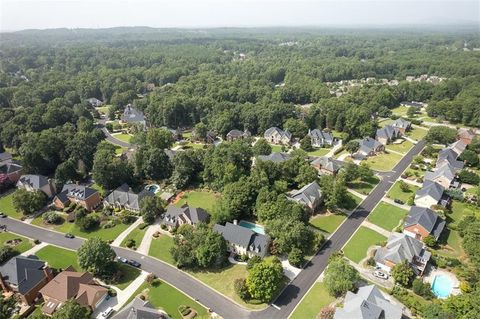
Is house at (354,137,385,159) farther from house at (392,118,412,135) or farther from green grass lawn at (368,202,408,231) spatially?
green grass lawn at (368,202,408,231)

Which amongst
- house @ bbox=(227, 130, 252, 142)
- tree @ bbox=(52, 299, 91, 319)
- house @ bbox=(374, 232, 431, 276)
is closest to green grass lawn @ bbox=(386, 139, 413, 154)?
house @ bbox=(227, 130, 252, 142)

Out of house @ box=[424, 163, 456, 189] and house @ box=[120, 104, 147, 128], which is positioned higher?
house @ box=[120, 104, 147, 128]

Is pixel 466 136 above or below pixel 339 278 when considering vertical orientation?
above

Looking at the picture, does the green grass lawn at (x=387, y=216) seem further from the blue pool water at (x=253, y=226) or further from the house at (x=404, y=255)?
the blue pool water at (x=253, y=226)

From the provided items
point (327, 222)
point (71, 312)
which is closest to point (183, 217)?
point (71, 312)

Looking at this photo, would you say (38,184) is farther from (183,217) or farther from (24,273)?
(183,217)

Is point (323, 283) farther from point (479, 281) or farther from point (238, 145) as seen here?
point (238, 145)
